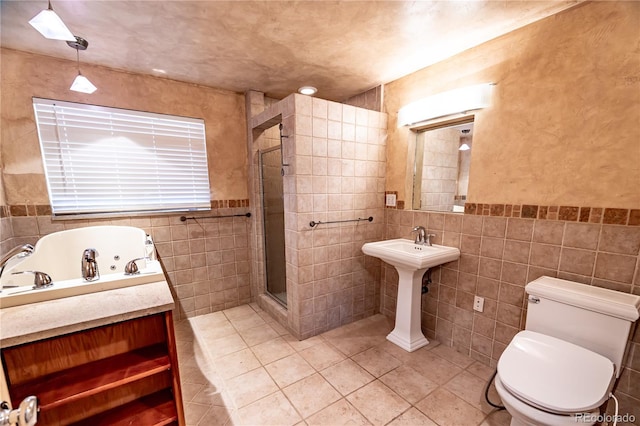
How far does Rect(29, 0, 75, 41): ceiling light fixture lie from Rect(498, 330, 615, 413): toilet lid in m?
2.60

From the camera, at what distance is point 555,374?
115cm

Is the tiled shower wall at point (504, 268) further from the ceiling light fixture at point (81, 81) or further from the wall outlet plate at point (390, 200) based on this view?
the ceiling light fixture at point (81, 81)

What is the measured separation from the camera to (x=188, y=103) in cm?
246

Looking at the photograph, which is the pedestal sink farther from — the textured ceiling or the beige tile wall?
the textured ceiling

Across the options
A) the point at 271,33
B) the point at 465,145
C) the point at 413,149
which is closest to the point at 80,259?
the point at 271,33

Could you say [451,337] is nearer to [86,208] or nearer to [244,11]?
[244,11]

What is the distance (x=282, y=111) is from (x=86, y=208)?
185 cm

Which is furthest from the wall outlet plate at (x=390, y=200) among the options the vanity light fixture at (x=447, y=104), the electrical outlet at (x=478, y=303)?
the electrical outlet at (x=478, y=303)

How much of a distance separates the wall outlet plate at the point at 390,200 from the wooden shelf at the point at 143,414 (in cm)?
217

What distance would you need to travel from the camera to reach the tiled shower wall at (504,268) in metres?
1.36

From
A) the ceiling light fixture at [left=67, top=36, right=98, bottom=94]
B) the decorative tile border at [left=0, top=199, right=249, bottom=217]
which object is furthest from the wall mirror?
the decorative tile border at [left=0, top=199, right=249, bottom=217]

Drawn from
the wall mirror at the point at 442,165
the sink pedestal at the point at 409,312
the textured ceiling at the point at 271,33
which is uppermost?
the textured ceiling at the point at 271,33

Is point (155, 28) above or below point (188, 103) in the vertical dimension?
above

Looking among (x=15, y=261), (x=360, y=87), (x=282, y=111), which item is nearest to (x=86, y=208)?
(x=15, y=261)
